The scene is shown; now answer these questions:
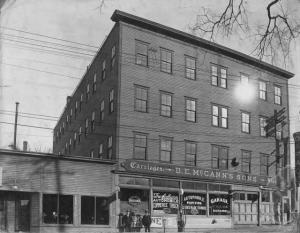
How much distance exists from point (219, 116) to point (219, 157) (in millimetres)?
2796

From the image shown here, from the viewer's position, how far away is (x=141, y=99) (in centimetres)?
3219

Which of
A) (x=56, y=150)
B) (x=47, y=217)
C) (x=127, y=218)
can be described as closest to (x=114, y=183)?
(x=127, y=218)

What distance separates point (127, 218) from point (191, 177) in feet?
18.8

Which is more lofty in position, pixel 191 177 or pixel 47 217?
pixel 191 177

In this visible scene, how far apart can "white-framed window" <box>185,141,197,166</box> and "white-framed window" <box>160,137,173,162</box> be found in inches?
53.8

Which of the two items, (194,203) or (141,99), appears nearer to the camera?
(141,99)

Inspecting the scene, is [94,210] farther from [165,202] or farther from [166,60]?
[166,60]

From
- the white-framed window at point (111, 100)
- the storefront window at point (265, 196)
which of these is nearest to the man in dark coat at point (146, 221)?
the white-framed window at point (111, 100)

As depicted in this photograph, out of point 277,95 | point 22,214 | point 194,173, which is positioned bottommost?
point 22,214

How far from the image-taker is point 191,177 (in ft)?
110

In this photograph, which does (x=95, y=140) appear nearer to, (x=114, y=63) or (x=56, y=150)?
(x=114, y=63)

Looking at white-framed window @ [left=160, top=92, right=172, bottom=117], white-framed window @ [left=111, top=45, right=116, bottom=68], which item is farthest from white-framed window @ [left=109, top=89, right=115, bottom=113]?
white-framed window @ [left=160, top=92, right=172, bottom=117]

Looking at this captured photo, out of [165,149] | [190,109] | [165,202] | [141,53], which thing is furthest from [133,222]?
[141,53]

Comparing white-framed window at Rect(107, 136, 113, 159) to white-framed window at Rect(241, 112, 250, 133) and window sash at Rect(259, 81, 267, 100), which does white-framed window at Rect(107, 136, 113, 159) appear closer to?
white-framed window at Rect(241, 112, 250, 133)
